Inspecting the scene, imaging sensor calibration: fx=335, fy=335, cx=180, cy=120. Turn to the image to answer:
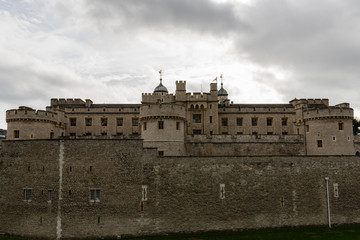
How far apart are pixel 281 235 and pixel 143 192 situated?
1424 centimetres

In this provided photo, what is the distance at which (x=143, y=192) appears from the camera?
33.9 metres

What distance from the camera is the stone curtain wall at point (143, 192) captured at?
33.5 metres

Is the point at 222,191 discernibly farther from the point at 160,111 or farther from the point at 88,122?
the point at 88,122

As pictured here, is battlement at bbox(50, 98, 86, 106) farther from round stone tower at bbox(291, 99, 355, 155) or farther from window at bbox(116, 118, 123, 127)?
round stone tower at bbox(291, 99, 355, 155)

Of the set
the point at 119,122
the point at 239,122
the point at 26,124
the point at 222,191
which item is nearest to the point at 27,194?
the point at 26,124

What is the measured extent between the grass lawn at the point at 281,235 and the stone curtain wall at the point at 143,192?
691 mm

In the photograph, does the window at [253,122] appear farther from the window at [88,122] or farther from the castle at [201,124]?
the window at [88,122]

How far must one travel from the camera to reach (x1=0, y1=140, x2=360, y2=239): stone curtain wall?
Answer: 33.5 metres

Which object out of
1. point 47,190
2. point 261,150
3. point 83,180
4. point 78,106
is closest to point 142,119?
point 83,180

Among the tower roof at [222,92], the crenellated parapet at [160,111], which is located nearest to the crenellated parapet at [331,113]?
the crenellated parapet at [160,111]

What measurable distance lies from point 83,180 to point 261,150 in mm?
22666

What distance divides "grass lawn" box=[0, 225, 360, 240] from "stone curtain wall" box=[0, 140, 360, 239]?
691 mm

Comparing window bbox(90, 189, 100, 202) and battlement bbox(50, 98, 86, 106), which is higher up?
battlement bbox(50, 98, 86, 106)

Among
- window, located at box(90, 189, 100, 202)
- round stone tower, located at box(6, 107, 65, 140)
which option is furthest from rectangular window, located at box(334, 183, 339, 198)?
round stone tower, located at box(6, 107, 65, 140)
